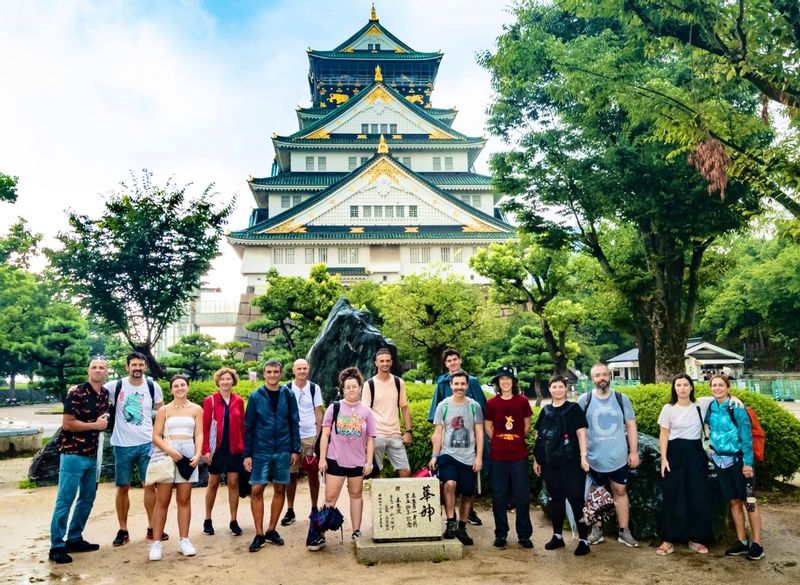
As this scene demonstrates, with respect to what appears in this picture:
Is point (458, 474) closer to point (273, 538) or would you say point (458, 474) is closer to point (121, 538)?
point (273, 538)

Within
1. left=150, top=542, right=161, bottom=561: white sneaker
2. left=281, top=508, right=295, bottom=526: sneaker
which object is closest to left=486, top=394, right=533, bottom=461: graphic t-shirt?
left=281, top=508, right=295, bottom=526: sneaker

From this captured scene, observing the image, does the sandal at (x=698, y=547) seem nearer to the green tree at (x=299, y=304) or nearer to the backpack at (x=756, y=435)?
the backpack at (x=756, y=435)

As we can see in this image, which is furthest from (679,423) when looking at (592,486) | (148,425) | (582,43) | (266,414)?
(582,43)

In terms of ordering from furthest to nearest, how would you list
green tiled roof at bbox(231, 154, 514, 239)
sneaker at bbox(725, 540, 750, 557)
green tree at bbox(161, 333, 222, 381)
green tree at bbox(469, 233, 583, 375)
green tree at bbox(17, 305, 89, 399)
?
green tiled roof at bbox(231, 154, 514, 239) < green tree at bbox(17, 305, 89, 399) < green tree at bbox(469, 233, 583, 375) < green tree at bbox(161, 333, 222, 381) < sneaker at bbox(725, 540, 750, 557)

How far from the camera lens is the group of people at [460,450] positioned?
5340 millimetres

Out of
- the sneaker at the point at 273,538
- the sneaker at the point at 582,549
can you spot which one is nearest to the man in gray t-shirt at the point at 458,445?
the sneaker at the point at 582,549

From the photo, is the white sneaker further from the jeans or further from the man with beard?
the jeans

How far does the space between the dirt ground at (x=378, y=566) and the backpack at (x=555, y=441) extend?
0.80m

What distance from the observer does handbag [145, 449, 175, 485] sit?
17.5 ft

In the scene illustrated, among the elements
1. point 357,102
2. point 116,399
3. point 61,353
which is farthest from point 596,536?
point 357,102

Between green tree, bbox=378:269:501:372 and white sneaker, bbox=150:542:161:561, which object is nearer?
white sneaker, bbox=150:542:161:561

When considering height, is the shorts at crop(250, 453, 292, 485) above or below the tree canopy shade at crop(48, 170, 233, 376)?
below

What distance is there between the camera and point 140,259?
15.3 metres

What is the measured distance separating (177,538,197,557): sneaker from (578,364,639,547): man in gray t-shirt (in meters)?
3.57
